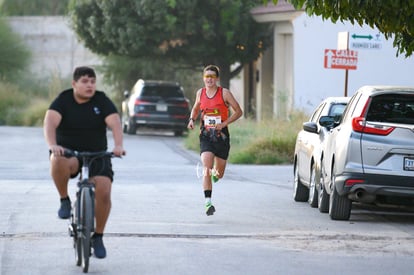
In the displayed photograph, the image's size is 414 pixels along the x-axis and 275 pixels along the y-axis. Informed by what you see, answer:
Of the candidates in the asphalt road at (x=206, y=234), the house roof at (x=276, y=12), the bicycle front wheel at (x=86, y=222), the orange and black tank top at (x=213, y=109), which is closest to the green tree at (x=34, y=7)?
the house roof at (x=276, y=12)

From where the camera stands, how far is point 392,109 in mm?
13664

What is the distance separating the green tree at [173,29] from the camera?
37.5 m

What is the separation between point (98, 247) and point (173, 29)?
28116 millimetres

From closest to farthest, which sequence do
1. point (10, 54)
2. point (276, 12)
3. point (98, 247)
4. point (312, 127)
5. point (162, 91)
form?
point (98, 247) < point (312, 127) < point (276, 12) < point (162, 91) < point (10, 54)

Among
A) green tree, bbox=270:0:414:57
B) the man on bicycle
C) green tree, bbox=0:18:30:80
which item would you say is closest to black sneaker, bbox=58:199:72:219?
the man on bicycle

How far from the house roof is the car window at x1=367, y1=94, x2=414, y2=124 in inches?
832

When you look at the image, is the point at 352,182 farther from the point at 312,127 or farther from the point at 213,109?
the point at 312,127

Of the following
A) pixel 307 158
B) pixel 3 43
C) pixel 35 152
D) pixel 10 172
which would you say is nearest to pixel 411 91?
pixel 307 158

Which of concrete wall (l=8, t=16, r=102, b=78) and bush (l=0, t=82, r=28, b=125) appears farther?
concrete wall (l=8, t=16, r=102, b=78)

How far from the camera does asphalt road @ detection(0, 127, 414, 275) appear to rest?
10180 mm

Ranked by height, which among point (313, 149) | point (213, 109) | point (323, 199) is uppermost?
point (213, 109)

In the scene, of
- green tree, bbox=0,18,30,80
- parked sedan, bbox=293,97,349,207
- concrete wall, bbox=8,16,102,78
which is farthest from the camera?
concrete wall, bbox=8,16,102,78

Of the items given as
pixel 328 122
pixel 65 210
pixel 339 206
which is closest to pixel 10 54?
pixel 328 122

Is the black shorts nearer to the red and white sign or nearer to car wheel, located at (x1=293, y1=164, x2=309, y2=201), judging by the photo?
car wheel, located at (x1=293, y1=164, x2=309, y2=201)
